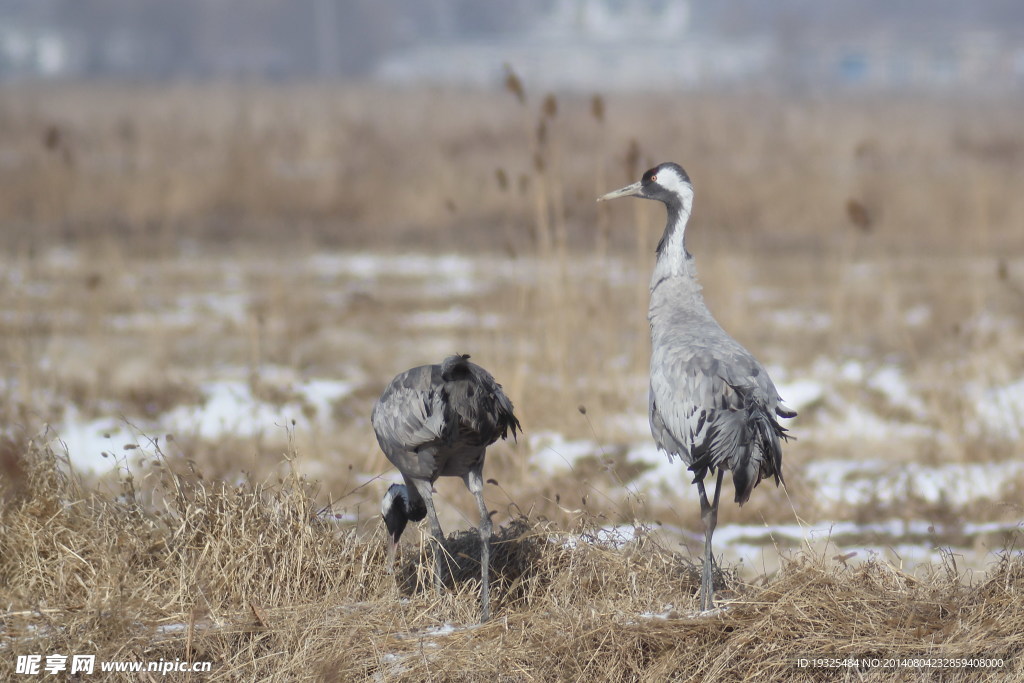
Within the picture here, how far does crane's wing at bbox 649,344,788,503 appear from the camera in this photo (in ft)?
13.0

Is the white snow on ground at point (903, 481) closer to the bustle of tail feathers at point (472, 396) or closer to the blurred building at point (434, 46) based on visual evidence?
the bustle of tail feathers at point (472, 396)

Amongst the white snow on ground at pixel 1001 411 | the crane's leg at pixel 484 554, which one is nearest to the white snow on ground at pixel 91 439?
the crane's leg at pixel 484 554

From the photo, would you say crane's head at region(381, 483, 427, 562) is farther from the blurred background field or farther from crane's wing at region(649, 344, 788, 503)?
crane's wing at region(649, 344, 788, 503)

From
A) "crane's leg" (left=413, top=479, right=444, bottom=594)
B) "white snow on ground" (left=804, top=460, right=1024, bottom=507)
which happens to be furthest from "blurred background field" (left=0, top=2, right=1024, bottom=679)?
"crane's leg" (left=413, top=479, right=444, bottom=594)

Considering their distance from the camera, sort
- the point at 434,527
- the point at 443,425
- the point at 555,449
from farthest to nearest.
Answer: the point at 555,449
the point at 434,527
the point at 443,425

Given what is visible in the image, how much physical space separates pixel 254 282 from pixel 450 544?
27.4 ft

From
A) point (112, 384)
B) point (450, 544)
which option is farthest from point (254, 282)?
point (450, 544)

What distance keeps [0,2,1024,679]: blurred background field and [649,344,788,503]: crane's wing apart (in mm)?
621

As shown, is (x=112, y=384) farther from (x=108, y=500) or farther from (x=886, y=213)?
(x=886, y=213)

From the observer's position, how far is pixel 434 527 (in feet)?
13.7

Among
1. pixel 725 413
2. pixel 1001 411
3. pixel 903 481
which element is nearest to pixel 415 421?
pixel 725 413

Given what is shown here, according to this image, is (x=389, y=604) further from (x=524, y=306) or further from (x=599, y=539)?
(x=524, y=306)

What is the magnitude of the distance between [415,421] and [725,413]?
103 cm

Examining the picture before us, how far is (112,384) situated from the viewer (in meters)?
7.99
